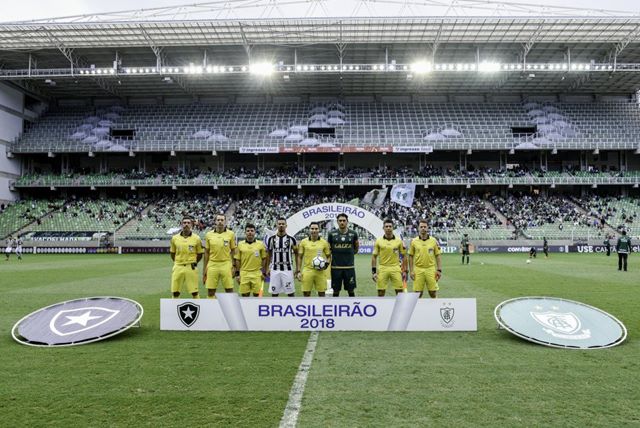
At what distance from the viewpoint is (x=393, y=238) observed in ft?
33.0

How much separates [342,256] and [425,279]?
1.73m

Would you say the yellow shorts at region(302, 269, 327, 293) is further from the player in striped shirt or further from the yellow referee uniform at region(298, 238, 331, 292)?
the player in striped shirt

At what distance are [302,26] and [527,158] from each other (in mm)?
28654

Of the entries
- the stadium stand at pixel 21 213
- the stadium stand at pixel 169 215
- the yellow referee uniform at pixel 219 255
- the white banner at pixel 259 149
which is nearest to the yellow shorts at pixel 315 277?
the yellow referee uniform at pixel 219 255

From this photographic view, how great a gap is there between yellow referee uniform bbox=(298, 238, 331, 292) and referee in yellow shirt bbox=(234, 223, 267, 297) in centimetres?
86

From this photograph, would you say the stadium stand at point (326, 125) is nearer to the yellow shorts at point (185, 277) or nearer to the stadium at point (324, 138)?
the stadium at point (324, 138)

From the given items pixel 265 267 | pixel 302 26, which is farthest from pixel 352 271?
pixel 302 26

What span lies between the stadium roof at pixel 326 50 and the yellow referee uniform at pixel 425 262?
3501 centimetres

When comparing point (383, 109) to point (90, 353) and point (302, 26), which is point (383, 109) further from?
point (90, 353)

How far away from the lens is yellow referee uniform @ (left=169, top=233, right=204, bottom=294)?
975cm

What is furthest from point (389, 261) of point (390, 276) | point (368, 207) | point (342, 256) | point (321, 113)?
point (321, 113)

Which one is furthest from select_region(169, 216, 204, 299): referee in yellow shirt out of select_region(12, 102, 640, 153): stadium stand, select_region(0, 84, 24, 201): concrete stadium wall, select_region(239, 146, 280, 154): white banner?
select_region(0, 84, 24, 201): concrete stadium wall

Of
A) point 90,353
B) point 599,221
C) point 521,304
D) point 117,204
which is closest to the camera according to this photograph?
point 90,353

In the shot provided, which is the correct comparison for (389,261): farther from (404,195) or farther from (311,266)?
(404,195)
